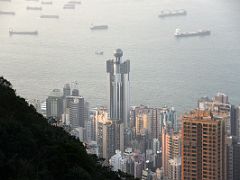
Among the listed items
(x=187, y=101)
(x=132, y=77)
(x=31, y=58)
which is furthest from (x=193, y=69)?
(x=31, y=58)

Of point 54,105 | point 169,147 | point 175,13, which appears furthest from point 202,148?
point 175,13

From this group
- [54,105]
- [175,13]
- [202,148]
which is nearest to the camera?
[202,148]

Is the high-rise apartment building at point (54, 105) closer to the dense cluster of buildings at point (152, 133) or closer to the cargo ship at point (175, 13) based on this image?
the dense cluster of buildings at point (152, 133)

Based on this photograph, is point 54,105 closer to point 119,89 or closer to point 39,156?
point 119,89

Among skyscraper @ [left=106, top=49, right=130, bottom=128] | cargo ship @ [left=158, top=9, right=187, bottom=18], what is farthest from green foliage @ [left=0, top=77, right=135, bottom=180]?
cargo ship @ [left=158, top=9, right=187, bottom=18]

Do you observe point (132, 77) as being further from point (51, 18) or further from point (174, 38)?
point (51, 18)

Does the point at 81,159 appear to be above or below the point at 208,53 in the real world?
below
